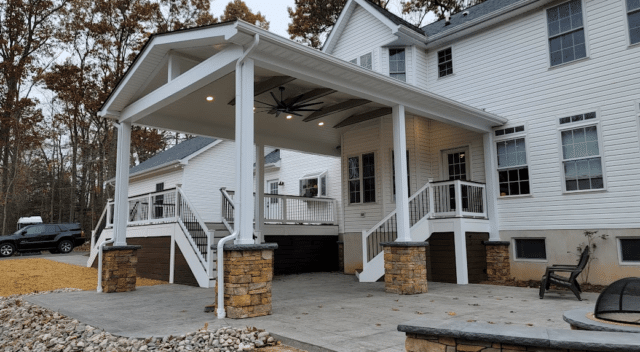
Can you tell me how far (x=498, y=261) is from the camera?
10461 mm

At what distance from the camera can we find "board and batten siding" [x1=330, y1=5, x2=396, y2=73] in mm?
13164

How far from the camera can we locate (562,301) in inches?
287

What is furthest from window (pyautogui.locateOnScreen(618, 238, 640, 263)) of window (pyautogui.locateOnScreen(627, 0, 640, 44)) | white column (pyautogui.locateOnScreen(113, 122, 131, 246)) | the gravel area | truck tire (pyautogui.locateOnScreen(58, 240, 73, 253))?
truck tire (pyautogui.locateOnScreen(58, 240, 73, 253))

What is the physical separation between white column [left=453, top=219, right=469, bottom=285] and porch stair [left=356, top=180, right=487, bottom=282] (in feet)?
0.82

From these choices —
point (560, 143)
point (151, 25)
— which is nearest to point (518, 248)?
point (560, 143)

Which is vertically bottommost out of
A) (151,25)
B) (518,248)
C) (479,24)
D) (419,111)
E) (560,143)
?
(518,248)

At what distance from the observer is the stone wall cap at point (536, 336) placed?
271cm

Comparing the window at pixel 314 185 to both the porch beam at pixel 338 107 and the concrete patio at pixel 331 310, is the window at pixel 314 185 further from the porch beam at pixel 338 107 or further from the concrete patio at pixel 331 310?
the concrete patio at pixel 331 310

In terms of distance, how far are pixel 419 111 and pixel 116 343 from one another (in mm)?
7112

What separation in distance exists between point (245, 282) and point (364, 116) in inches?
257

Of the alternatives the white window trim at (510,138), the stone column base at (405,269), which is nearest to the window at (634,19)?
the white window trim at (510,138)

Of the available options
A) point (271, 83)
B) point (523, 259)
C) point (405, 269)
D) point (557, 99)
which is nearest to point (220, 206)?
point (271, 83)

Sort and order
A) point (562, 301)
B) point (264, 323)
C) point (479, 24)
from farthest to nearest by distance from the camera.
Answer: point (479, 24) < point (562, 301) < point (264, 323)

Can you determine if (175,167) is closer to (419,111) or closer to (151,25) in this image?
(151,25)
